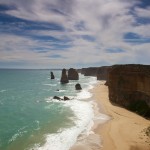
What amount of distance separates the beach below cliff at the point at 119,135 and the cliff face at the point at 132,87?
3.02 meters

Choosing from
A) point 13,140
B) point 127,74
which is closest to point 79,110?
point 127,74

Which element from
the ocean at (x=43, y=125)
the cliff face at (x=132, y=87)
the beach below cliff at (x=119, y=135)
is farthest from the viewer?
the cliff face at (x=132, y=87)

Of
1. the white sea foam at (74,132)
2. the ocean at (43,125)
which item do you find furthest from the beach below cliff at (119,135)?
the ocean at (43,125)

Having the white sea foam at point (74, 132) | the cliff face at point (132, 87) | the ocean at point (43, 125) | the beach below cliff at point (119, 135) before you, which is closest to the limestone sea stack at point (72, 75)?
the ocean at point (43, 125)

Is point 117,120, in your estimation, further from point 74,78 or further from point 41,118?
point 74,78

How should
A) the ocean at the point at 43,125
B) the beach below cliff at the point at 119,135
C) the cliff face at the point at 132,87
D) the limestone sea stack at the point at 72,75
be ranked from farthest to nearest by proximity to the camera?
the limestone sea stack at the point at 72,75 < the cliff face at the point at 132,87 < the ocean at the point at 43,125 < the beach below cliff at the point at 119,135

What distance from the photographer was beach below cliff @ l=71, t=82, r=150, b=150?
28109mm

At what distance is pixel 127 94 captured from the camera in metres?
48.8

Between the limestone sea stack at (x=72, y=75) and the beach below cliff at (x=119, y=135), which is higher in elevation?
the limestone sea stack at (x=72, y=75)

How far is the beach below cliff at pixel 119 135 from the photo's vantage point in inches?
1107

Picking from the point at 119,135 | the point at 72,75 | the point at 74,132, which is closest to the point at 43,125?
the point at 74,132

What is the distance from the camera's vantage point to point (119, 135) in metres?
31.8

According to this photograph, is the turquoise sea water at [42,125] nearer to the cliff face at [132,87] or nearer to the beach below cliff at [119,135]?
the beach below cliff at [119,135]

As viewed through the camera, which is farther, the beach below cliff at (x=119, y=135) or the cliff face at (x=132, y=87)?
the cliff face at (x=132, y=87)
